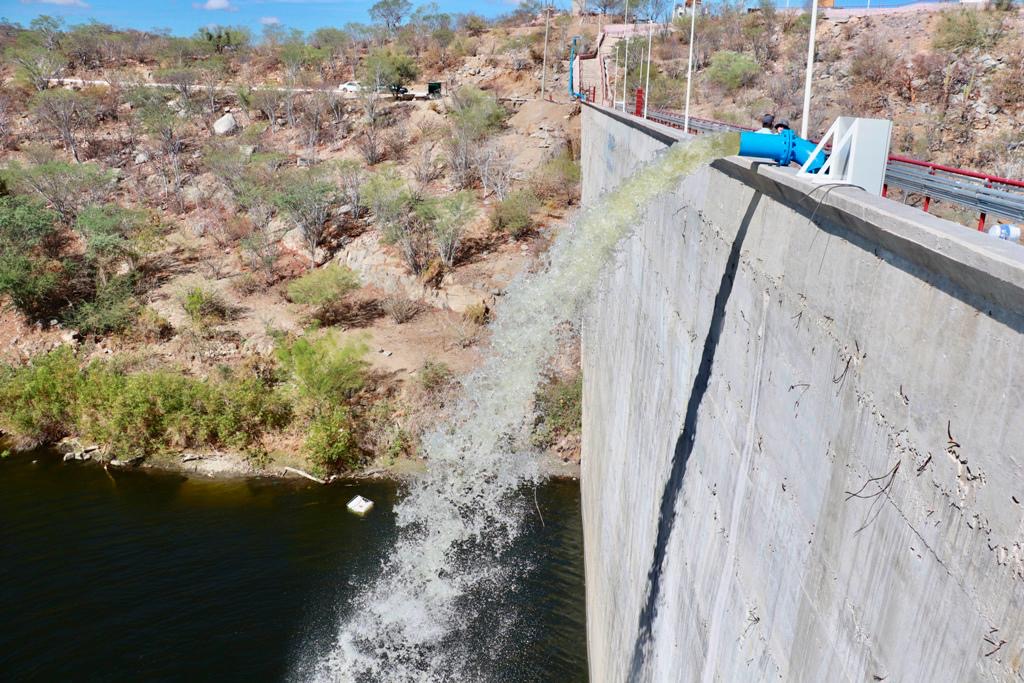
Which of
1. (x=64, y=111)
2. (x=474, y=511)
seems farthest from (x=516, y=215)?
(x=64, y=111)

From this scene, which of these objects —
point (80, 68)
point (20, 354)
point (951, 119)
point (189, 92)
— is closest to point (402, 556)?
point (20, 354)

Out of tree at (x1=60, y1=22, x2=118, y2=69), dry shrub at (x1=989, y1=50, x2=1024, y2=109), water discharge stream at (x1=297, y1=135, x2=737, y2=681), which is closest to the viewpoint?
water discharge stream at (x1=297, y1=135, x2=737, y2=681)

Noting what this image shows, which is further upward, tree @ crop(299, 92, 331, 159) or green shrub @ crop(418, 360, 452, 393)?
tree @ crop(299, 92, 331, 159)

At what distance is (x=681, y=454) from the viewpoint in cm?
600

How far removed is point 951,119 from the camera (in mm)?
22219

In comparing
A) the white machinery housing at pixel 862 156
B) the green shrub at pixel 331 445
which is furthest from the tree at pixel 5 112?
the white machinery housing at pixel 862 156

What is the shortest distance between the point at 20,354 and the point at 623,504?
23509mm

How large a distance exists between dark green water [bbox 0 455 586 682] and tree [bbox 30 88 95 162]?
2774 cm

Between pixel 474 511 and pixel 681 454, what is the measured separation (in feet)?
38.3

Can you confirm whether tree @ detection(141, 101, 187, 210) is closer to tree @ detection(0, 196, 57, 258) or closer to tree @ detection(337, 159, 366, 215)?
tree @ detection(0, 196, 57, 258)

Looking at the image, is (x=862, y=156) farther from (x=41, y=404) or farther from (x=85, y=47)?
(x=85, y=47)

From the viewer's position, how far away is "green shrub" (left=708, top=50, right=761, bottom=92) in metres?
32.2

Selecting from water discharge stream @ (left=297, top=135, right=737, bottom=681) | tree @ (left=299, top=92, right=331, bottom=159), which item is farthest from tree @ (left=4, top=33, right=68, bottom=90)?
water discharge stream @ (left=297, top=135, right=737, bottom=681)

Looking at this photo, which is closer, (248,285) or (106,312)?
(106,312)
